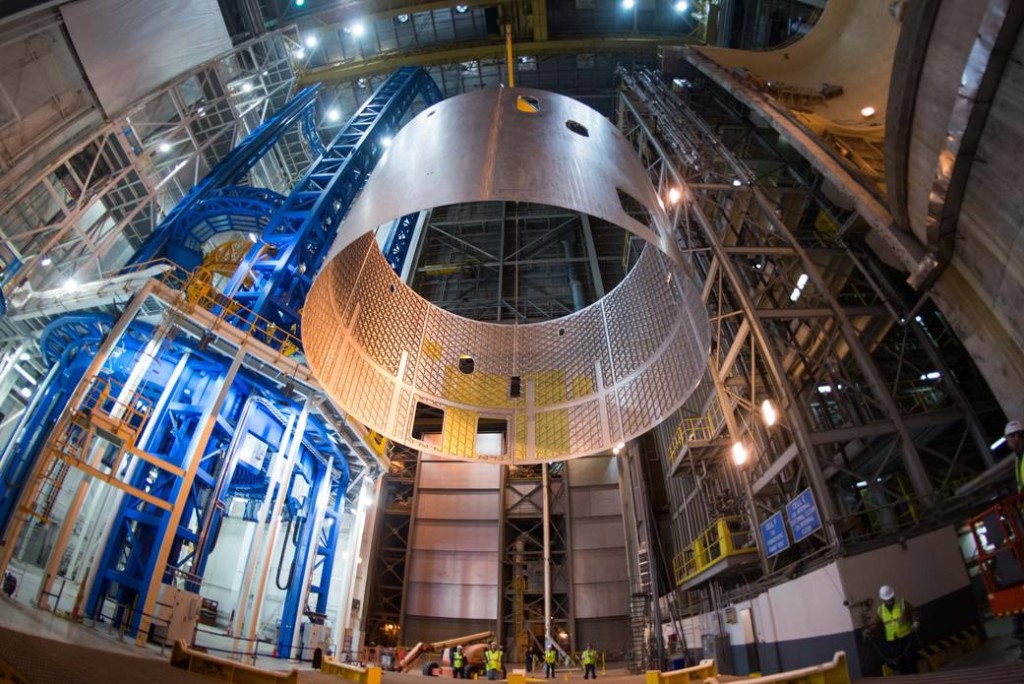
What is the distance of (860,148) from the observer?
45.5 feet

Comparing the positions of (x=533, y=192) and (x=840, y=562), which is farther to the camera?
(x=840, y=562)

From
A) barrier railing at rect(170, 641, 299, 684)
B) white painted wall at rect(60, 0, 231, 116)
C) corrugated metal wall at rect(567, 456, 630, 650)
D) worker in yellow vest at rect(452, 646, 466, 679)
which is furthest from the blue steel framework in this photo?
corrugated metal wall at rect(567, 456, 630, 650)

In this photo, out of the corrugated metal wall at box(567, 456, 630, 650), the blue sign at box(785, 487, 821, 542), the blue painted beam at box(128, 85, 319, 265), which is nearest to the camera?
the blue sign at box(785, 487, 821, 542)

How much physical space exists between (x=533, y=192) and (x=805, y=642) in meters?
11.1

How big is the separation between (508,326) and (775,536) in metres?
9.28

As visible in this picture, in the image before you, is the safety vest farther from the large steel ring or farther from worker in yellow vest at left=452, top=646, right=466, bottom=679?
worker in yellow vest at left=452, top=646, right=466, bottom=679

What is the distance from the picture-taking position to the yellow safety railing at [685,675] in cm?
662

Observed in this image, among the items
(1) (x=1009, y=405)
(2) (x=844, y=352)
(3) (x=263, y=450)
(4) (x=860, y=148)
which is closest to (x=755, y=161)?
(4) (x=860, y=148)

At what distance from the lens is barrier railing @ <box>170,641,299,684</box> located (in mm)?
5227

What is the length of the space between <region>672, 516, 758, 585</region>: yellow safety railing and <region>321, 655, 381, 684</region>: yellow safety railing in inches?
456

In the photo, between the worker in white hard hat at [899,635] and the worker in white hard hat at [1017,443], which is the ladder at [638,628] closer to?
the worker in white hard hat at [899,635]

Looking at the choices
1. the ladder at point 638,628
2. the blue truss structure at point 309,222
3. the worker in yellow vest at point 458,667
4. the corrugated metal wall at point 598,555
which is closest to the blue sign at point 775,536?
the worker in yellow vest at point 458,667

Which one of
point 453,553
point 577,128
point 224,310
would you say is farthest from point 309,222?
point 577,128

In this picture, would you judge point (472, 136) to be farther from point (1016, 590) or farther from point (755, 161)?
point (755, 161)
